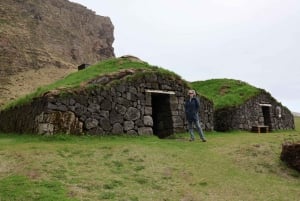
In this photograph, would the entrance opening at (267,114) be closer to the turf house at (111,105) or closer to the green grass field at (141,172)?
the turf house at (111,105)

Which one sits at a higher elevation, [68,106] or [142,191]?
[68,106]

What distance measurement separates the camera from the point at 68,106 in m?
11.4

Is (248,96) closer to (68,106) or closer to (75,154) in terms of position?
(68,106)

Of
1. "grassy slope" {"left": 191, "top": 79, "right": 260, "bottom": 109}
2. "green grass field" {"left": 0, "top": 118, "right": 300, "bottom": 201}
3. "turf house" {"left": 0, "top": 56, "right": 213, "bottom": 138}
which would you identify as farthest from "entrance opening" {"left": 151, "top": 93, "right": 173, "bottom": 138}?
"grassy slope" {"left": 191, "top": 79, "right": 260, "bottom": 109}

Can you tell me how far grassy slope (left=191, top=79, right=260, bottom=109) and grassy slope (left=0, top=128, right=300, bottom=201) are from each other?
887 centimetres

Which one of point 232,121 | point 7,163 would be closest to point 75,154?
point 7,163

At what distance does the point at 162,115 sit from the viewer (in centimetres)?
1440

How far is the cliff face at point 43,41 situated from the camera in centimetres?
3161

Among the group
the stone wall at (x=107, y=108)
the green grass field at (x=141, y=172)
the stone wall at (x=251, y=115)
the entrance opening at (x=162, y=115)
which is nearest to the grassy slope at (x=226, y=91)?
the stone wall at (x=251, y=115)

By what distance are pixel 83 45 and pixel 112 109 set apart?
34.0m

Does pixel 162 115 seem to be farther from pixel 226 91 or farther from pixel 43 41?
pixel 43 41

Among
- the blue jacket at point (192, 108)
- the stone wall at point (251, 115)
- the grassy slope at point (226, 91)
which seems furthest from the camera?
the grassy slope at point (226, 91)

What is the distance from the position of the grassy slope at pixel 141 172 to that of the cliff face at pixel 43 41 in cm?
1998

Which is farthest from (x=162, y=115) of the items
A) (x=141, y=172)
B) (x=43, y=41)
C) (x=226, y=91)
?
(x=43, y=41)
